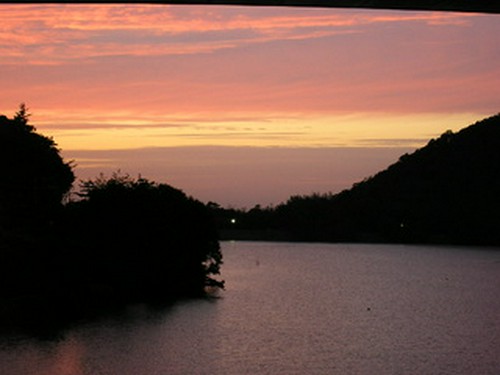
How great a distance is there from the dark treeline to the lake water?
10.8 feet

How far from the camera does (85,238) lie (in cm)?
6256

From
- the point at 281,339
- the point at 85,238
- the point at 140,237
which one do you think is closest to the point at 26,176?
the point at 85,238

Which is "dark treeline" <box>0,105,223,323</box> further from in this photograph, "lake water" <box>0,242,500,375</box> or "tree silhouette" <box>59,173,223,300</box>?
"lake water" <box>0,242,500,375</box>

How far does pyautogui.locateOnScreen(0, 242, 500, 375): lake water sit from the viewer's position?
38.1 meters

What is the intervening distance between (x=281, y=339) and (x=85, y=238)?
2000 centimetres

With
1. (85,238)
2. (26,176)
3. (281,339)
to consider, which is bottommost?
(281,339)

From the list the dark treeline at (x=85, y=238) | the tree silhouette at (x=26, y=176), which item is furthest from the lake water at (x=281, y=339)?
the tree silhouette at (x=26, y=176)

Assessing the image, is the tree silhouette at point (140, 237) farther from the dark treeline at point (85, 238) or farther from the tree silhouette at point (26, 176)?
the tree silhouette at point (26, 176)

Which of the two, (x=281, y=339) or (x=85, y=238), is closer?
(x=281, y=339)

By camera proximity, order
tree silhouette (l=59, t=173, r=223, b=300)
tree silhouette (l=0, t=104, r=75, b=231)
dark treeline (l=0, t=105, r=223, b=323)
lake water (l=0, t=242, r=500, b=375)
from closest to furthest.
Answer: lake water (l=0, t=242, r=500, b=375) < dark treeline (l=0, t=105, r=223, b=323) < tree silhouette (l=0, t=104, r=75, b=231) < tree silhouette (l=59, t=173, r=223, b=300)

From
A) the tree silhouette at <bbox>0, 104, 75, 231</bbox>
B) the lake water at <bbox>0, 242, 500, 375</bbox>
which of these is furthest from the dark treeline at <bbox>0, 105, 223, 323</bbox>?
the lake water at <bbox>0, 242, 500, 375</bbox>

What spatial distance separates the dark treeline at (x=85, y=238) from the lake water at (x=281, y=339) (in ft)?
10.8

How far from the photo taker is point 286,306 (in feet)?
226

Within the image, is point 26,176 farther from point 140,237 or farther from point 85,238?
point 140,237
